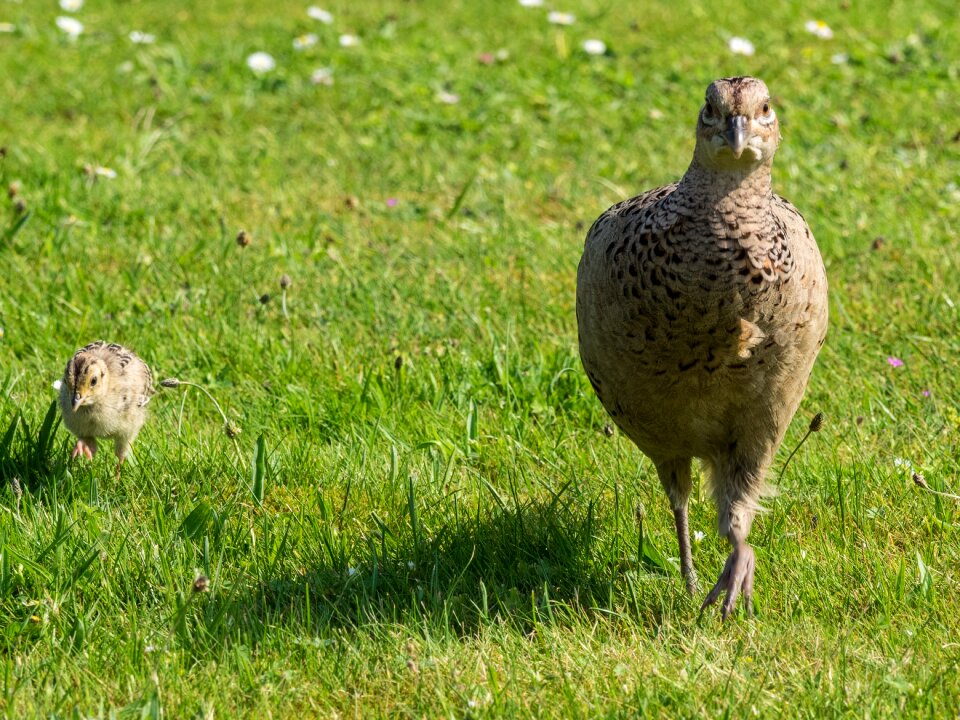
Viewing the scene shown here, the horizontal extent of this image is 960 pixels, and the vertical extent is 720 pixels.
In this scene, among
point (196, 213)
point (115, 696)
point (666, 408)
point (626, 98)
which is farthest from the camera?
point (626, 98)

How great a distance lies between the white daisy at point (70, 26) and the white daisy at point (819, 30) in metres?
5.47

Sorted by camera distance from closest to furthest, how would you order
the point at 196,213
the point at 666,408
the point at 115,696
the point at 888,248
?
the point at 115,696
the point at 666,408
the point at 888,248
the point at 196,213

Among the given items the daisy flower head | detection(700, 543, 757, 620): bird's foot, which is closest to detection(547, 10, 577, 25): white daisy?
the daisy flower head

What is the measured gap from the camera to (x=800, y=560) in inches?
155

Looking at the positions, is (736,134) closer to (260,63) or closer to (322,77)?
(322,77)

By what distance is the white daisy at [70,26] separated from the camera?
9.66 m

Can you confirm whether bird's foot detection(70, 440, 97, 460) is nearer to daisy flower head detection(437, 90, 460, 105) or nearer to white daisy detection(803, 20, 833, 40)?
daisy flower head detection(437, 90, 460, 105)

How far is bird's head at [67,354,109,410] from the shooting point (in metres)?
4.28

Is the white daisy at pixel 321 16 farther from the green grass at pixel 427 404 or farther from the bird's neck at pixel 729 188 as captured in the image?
the bird's neck at pixel 729 188

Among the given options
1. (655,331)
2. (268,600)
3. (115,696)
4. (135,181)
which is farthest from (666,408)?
(135,181)

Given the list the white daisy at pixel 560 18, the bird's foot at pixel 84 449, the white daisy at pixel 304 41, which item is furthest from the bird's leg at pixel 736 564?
the white daisy at pixel 560 18

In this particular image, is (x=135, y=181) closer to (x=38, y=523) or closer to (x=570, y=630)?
(x=38, y=523)

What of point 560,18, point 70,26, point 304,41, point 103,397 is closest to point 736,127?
point 103,397

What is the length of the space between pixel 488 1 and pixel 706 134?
7.68 metres
